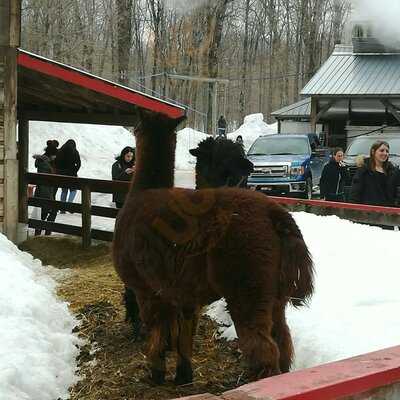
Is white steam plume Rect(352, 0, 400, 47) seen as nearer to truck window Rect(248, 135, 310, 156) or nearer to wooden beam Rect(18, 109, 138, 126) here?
truck window Rect(248, 135, 310, 156)

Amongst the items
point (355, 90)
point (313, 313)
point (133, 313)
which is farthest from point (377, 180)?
point (355, 90)

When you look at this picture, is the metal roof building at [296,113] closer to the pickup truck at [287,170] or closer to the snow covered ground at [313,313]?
the pickup truck at [287,170]

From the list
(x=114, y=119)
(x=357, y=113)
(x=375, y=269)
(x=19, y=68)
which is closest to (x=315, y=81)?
(x=357, y=113)

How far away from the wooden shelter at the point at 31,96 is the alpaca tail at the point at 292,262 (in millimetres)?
3764

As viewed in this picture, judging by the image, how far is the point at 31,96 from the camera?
992 cm

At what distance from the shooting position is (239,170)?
5.36 meters

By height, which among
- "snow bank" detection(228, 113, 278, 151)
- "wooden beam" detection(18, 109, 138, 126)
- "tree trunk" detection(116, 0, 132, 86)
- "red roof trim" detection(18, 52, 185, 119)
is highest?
"tree trunk" detection(116, 0, 132, 86)

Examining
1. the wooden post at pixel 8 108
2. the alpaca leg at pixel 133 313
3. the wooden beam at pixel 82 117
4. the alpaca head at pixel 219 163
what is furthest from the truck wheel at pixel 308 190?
the alpaca leg at pixel 133 313

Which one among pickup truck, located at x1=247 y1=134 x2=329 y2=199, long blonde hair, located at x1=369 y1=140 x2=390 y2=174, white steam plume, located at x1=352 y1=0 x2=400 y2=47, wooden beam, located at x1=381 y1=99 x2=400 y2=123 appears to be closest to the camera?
long blonde hair, located at x1=369 y1=140 x2=390 y2=174

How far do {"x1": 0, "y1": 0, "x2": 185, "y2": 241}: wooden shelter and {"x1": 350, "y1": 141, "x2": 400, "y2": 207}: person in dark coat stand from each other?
2.45 metres

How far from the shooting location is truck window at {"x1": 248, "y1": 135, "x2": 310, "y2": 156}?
17203 mm

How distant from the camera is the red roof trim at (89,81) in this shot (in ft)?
25.9

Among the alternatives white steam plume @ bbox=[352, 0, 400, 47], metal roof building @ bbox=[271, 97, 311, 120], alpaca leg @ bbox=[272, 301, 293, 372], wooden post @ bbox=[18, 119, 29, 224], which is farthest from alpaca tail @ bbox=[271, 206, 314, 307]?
metal roof building @ bbox=[271, 97, 311, 120]

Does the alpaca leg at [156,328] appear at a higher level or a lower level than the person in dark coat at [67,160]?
lower
